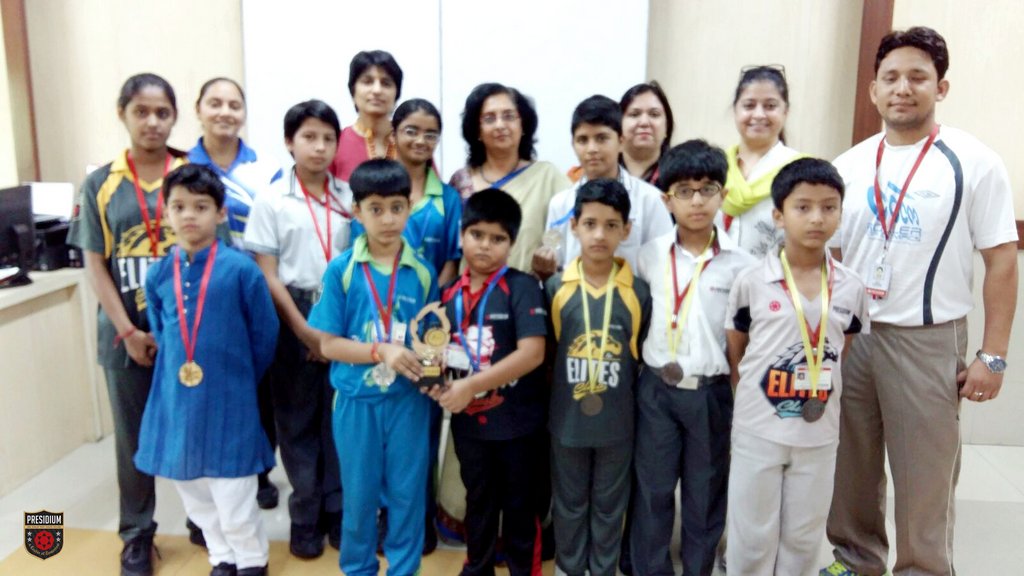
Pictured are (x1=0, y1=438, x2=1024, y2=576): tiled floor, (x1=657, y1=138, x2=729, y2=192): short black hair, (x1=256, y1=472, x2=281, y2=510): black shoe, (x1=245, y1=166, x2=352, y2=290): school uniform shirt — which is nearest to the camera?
(x1=657, y1=138, x2=729, y2=192): short black hair

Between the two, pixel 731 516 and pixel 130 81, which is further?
pixel 130 81

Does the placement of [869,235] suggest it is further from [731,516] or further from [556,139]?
[556,139]

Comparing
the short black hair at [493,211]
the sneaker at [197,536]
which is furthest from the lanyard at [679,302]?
the sneaker at [197,536]

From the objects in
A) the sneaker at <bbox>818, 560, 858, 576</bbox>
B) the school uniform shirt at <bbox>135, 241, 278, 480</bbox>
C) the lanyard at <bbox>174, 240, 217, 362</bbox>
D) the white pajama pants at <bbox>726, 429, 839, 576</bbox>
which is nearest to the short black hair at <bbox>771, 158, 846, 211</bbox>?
the white pajama pants at <bbox>726, 429, 839, 576</bbox>

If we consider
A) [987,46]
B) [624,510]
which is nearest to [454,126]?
[624,510]

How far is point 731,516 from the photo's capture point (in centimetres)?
206

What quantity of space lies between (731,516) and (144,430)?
185cm

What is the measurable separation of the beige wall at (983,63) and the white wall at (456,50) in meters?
1.46

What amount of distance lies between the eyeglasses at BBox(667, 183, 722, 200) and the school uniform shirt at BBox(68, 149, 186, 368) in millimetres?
1643

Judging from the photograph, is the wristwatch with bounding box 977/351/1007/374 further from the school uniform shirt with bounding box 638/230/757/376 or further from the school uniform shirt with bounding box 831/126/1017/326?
the school uniform shirt with bounding box 638/230/757/376

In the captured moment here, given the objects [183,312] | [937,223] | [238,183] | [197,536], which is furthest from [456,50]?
[197,536]

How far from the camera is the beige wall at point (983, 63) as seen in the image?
3396 mm

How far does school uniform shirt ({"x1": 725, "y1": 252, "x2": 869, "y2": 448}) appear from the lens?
1936 millimetres

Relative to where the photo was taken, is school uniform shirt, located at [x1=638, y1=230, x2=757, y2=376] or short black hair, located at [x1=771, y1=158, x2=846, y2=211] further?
school uniform shirt, located at [x1=638, y1=230, x2=757, y2=376]
